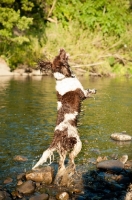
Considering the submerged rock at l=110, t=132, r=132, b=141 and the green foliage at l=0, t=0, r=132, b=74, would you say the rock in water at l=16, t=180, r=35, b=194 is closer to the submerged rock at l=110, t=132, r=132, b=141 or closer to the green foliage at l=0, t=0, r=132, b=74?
the submerged rock at l=110, t=132, r=132, b=141

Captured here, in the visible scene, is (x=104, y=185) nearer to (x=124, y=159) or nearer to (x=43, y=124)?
(x=124, y=159)

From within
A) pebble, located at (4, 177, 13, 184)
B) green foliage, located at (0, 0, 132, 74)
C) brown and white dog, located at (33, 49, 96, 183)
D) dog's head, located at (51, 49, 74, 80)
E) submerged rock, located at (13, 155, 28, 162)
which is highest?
green foliage, located at (0, 0, 132, 74)

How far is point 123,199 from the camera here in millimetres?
6352

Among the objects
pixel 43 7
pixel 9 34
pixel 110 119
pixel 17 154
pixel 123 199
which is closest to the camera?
pixel 123 199

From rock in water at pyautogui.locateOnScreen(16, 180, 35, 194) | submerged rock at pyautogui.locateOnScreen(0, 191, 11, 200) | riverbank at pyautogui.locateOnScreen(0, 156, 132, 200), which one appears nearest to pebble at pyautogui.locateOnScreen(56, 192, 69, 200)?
riverbank at pyautogui.locateOnScreen(0, 156, 132, 200)

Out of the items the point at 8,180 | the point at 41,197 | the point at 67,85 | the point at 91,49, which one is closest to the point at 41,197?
the point at 41,197

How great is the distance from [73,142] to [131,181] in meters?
1.79

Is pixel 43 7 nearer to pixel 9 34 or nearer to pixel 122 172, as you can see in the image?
pixel 9 34

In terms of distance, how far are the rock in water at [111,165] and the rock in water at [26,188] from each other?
196 cm

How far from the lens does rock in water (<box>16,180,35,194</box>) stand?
21.6 feet

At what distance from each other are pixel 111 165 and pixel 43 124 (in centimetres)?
539

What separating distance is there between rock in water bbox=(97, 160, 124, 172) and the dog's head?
2.74 m

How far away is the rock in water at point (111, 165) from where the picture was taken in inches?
310

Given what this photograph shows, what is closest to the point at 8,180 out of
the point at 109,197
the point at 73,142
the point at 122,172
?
the point at 73,142
